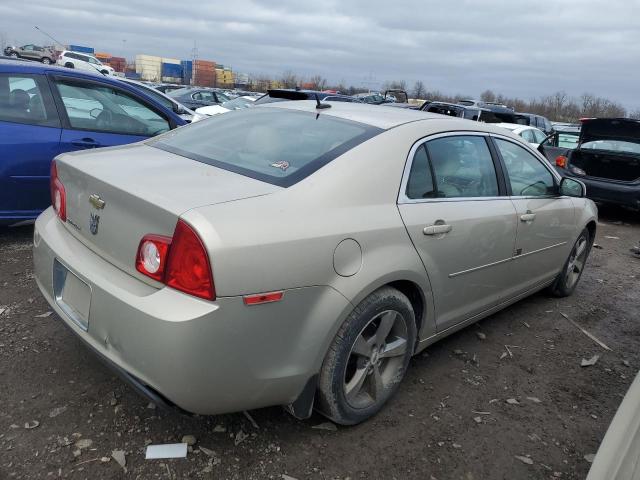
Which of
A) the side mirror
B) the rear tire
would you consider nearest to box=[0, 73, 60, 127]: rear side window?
the side mirror

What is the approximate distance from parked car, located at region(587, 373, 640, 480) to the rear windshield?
5.11ft

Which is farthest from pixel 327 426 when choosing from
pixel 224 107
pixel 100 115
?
pixel 224 107

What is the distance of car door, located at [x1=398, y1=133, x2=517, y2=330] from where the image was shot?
109 inches

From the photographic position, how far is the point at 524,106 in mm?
60125

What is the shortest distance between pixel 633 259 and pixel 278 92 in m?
5.07

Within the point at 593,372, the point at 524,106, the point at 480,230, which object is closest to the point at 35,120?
the point at 480,230

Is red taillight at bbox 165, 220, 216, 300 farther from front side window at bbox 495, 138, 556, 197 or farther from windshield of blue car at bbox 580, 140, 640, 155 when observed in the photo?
windshield of blue car at bbox 580, 140, 640, 155

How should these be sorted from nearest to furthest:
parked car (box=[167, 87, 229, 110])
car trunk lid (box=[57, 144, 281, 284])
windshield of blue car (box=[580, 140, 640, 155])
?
car trunk lid (box=[57, 144, 281, 284]) < windshield of blue car (box=[580, 140, 640, 155]) < parked car (box=[167, 87, 229, 110])

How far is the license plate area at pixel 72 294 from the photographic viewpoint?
7.55 feet

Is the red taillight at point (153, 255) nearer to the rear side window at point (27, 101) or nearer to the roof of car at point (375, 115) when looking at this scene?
the roof of car at point (375, 115)

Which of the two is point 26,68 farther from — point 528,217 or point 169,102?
point 528,217

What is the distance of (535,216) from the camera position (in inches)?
148

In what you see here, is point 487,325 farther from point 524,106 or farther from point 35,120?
point 524,106

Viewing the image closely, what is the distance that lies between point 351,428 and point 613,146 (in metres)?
8.47
